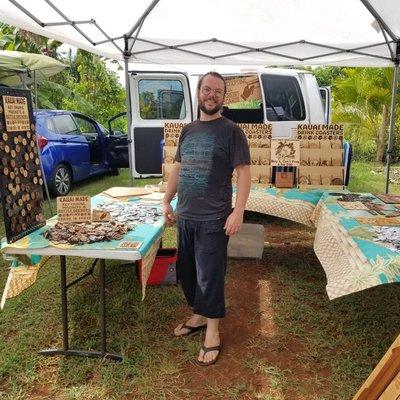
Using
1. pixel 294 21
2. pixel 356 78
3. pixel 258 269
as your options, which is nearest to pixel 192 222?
pixel 258 269

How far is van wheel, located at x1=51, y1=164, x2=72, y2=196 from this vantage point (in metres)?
7.00

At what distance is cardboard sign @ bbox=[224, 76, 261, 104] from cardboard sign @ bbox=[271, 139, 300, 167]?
1320 millimetres

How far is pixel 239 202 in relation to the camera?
2.36m

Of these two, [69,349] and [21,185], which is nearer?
[21,185]

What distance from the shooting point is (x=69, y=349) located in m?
2.64

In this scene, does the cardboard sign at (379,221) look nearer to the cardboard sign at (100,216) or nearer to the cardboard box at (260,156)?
the cardboard box at (260,156)

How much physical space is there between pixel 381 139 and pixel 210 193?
1023 cm

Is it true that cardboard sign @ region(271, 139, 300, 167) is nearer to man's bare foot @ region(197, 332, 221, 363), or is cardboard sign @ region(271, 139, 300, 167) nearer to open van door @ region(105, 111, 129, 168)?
man's bare foot @ region(197, 332, 221, 363)

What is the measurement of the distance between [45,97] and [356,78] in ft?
27.1

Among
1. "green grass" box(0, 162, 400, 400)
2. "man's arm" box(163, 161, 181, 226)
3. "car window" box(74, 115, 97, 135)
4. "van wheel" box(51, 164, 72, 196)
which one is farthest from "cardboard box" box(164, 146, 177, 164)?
"car window" box(74, 115, 97, 135)

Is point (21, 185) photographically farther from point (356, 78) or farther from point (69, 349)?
point (356, 78)

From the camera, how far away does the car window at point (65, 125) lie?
725cm

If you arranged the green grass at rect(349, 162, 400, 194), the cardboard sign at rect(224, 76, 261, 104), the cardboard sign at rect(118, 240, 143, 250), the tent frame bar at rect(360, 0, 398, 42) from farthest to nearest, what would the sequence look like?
the green grass at rect(349, 162, 400, 194) < the cardboard sign at rect(224, 76, 261, 104) < the tent frame bar at rect(360, 0, 398, 42) < the cardboard sign at rect(118, 240, 143, 250)

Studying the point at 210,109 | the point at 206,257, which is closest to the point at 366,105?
the point at 210,109
